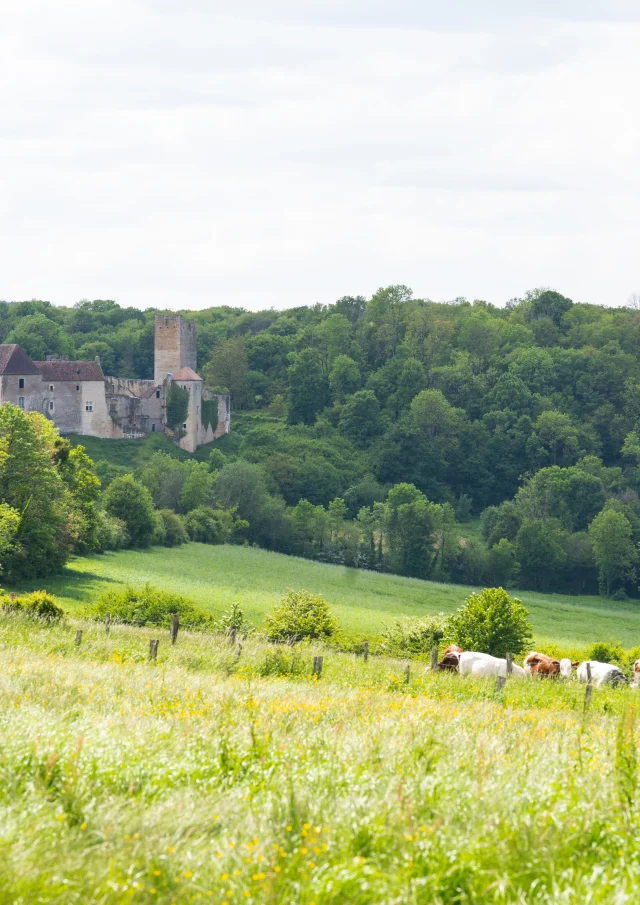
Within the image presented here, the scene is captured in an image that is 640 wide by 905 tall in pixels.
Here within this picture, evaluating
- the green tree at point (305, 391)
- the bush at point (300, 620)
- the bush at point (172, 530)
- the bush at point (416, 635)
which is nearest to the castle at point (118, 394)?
the bush at point (172, 530)

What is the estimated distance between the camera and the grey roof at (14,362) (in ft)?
289

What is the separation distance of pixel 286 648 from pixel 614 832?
16.1m

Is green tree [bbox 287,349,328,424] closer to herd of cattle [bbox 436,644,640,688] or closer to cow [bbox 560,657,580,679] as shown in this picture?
cow [bbox 560,657,580,679]

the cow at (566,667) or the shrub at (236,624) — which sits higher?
the cow at (566,667)

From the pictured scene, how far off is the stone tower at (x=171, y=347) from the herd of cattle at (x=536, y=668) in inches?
3254

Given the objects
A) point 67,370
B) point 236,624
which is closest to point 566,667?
point 236,624

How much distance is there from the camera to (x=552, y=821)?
827cm

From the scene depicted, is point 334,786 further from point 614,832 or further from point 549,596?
point 549,596

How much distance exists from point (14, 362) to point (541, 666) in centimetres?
6880

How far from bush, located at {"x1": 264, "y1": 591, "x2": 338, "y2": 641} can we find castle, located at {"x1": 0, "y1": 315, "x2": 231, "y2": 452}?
48466mm

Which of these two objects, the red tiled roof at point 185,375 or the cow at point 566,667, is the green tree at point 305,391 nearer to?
the red tiled roof at point 185,375

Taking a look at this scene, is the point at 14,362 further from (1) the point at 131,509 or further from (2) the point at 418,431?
(2) the point at 418,431

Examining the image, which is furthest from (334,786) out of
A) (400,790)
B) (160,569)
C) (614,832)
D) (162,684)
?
(160,569)

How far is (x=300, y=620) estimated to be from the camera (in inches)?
1452
